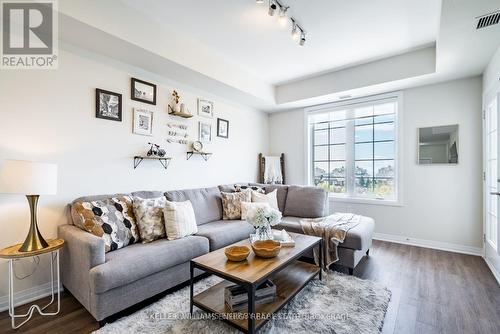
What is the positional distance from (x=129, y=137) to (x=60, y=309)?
1.75 m

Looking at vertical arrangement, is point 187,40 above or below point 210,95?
above

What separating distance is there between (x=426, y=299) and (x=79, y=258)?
2953 millimetres

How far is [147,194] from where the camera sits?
2.74m

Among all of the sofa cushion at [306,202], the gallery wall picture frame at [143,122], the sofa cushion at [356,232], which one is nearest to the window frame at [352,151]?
the sofa cushion at [306,202]

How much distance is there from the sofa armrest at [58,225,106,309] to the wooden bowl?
1184 millimetres

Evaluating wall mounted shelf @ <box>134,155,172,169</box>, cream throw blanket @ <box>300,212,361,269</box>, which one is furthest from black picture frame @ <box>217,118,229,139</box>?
cream throw blanket @ <box>300,212,361,269</box>

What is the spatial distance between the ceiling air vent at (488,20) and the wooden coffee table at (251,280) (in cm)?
234

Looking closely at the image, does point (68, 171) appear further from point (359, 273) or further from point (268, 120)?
point (268, 120)

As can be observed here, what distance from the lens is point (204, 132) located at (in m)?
3.70

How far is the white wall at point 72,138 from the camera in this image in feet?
6.72

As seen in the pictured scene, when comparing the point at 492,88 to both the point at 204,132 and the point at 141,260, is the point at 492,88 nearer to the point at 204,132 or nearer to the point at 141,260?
the point at 204,132

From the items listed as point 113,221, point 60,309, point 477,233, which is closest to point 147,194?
point 113,221

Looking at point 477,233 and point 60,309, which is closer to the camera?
point 60,309
